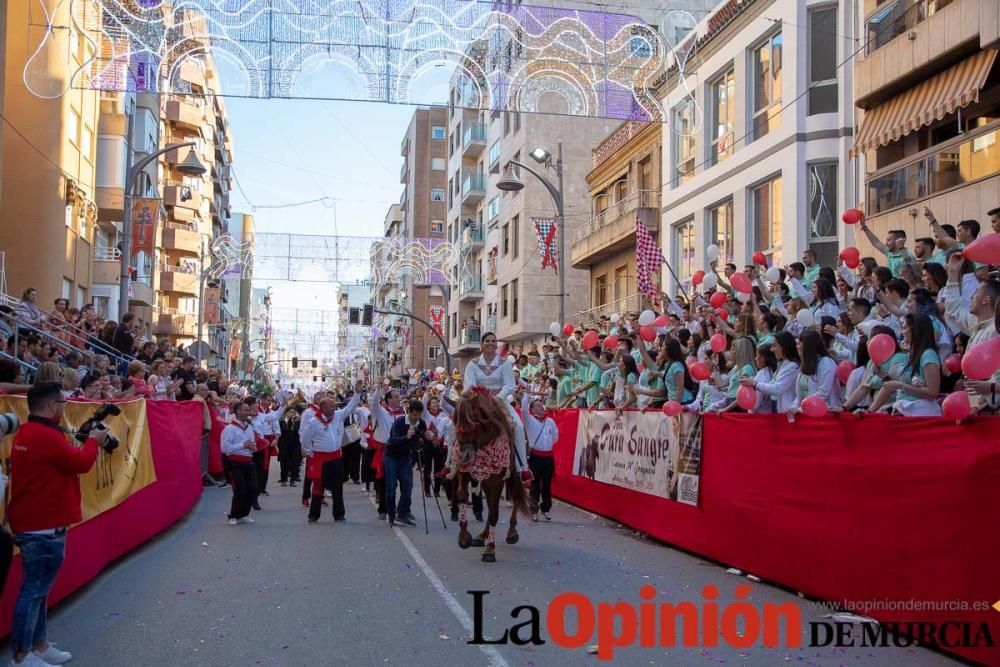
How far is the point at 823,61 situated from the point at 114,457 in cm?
1726

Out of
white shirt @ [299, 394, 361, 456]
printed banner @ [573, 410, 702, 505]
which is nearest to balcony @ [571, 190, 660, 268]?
printed banner @ [573, 410, 702, 505]

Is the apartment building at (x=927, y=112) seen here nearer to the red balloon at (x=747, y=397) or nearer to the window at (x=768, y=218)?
the window at (x=768, y=218)

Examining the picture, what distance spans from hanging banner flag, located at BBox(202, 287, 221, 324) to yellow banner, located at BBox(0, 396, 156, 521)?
49.5 metres

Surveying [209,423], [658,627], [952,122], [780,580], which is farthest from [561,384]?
[658,627]

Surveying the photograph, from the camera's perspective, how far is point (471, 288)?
188 ft

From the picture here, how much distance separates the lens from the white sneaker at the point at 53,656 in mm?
6215

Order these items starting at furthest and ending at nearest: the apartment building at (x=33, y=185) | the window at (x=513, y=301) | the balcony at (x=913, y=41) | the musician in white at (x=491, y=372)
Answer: the window at (x=513, y=301) → the apartment building at (x=33, y=185) → the balcony at (x=913, y=41) → the musician in white at (x=491, y=372)

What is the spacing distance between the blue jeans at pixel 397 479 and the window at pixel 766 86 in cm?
1296

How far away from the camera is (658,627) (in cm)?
743

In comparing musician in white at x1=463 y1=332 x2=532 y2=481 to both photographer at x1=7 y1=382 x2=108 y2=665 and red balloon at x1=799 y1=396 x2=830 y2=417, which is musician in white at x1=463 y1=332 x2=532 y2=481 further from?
photographer at x1=7 y1=382 x2=108 y2=665

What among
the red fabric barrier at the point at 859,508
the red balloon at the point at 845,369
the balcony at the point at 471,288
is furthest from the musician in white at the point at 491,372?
the balcony at the point at 471,288

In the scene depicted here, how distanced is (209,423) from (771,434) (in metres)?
13.5

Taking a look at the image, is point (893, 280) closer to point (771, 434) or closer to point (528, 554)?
point (771, 434)

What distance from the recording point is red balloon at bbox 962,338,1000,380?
6.45 meters
